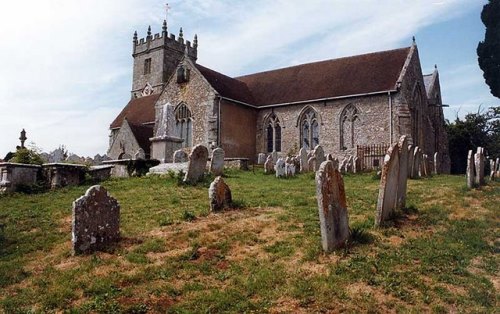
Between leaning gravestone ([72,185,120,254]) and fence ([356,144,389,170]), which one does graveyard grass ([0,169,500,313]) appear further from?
fence ([356,144,389,170])

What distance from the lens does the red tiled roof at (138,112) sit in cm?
3734

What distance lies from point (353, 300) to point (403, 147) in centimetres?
472

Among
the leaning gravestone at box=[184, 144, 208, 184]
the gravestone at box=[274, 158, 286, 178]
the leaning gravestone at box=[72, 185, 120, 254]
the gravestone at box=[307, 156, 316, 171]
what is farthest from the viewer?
the gravestone at box=[307, 156, 316, 171]

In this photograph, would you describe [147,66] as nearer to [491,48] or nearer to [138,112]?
[138,112]

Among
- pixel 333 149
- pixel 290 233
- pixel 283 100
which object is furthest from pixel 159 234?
pixel 283 100

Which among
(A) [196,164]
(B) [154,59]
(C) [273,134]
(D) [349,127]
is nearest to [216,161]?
(A) [196,164]

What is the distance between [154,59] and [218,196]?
42.2 meters

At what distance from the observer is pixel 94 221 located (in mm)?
8227

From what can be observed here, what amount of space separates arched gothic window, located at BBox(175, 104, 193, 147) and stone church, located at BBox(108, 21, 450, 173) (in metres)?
0.07

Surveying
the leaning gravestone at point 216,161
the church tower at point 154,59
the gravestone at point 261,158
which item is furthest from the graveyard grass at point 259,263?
the church tower at point 154,59

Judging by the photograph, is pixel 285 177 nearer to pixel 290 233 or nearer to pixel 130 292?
pixel 290 233

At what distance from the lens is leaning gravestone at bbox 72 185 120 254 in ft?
26.3

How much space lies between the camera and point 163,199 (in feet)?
41.5

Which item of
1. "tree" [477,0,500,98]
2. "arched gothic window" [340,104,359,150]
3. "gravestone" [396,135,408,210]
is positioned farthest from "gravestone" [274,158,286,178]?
"tree" [477,0,500,98]
